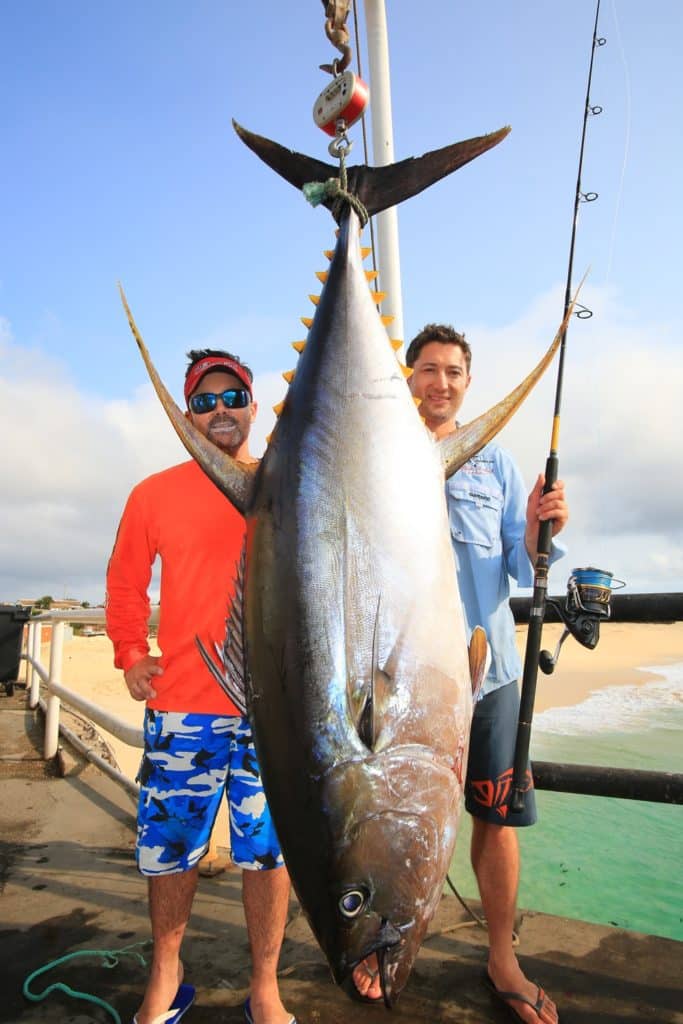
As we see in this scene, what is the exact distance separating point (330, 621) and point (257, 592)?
0.64ft

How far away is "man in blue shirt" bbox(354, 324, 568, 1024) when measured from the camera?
1.98 metres

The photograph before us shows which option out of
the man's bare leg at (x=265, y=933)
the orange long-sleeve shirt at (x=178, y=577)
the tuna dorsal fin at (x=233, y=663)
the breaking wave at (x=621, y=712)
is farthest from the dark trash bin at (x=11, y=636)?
the breaking wave at (x=621, y=712)

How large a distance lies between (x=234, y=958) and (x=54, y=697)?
255 cm

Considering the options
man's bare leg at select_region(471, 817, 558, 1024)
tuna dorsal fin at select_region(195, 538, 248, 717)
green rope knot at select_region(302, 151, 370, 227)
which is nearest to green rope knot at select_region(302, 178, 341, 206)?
green rope knot at select_region(302, 151, 370, 227)

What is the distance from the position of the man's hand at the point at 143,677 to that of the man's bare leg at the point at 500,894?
3.61 ft

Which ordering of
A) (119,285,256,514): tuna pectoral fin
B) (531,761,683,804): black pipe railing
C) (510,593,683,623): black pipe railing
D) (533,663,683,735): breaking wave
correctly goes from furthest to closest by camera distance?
(533,663,683,735): breaking wave, (510,593,683,623): black pipe railing, (531,761,683,804): black pipe railing, (119,285,256,514): tuna pectoral fin

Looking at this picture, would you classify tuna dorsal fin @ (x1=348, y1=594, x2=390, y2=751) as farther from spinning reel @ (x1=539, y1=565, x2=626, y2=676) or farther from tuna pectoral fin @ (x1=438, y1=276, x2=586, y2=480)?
spinning reel @ (x1=539, y1=565, x2=626, y2=676)

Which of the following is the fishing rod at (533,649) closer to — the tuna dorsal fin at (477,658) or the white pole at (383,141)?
the tuna dorsal fin at (477,658)

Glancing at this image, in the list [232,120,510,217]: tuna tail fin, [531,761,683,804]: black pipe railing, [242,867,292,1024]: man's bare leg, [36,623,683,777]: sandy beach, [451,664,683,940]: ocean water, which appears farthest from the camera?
[36,623,683,777]: sandy beach

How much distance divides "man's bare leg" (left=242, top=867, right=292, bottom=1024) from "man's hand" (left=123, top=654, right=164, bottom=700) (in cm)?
61

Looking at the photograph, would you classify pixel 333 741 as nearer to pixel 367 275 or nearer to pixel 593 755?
pixel 367 275

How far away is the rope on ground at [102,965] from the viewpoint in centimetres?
198

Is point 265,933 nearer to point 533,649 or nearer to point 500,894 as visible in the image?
point 500,894

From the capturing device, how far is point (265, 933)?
1.91m
